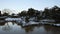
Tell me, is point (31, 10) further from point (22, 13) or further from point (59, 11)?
point (59, 11)

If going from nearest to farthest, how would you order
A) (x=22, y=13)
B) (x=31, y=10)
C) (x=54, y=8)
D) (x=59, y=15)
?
1. (x=59, y=15)
2. (x=54, y=8)
3. (x=31, y=10)
4. (x=22, y=13)

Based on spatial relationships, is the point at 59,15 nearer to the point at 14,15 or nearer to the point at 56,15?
the point at 56,15

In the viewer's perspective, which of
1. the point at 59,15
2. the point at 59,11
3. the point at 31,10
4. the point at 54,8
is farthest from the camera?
the point at 31,10

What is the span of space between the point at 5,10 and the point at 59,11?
22.9 m

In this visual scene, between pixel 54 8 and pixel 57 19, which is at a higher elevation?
pixel 54 8

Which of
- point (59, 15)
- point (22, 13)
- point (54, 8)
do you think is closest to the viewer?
point (59, 15)

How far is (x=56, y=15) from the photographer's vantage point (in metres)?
26.4

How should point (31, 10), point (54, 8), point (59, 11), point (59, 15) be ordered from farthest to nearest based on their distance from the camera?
point (31, 10) < point (54, 8) < point (59, 11) < point (59, 15)

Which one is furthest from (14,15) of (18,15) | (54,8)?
(54,8)

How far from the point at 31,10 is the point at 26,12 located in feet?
9.63

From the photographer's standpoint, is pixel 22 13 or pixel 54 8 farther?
→ pixel 22 13

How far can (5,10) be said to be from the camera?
44625 mm

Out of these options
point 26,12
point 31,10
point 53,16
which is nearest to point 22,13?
point 26,12

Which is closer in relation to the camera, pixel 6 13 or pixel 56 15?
pixel 56 15
